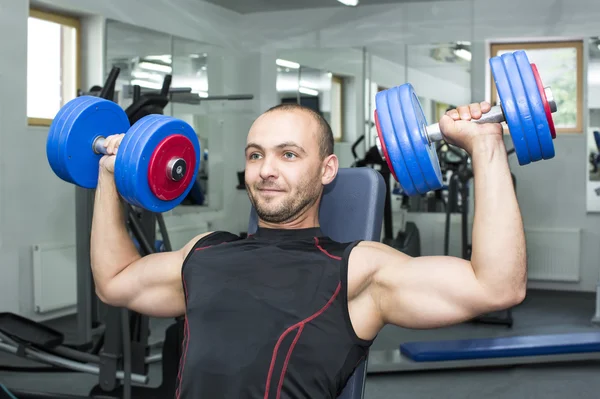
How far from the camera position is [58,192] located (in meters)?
4.01

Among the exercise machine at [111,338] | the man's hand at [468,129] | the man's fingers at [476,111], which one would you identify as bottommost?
the exercise machine at [111,338]

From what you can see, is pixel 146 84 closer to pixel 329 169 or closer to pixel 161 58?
pixel 161 58

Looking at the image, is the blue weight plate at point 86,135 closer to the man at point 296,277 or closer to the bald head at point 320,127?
the man at point 296,277

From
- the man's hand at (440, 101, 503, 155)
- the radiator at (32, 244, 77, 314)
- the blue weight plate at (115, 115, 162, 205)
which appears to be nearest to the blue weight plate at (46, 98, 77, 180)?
the blue weight plate at (115, 115, 162, 205)

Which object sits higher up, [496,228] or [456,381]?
[496,228]

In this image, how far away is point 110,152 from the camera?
1.64m

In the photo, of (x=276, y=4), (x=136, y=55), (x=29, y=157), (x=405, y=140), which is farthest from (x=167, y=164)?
(x=276, y=4)

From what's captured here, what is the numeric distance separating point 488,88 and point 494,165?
4280mm

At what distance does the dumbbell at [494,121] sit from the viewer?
118cm

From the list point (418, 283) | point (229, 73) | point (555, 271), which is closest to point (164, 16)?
point (229, 73)

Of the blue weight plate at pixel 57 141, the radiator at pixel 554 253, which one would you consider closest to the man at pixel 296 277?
the blue weight plate at pixel 57 141

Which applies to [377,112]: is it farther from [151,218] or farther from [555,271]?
[555,271]

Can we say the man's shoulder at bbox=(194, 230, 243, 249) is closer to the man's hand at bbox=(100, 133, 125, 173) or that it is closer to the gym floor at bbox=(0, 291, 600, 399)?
the man's hand at bbox=(100, 133, 125, 173)

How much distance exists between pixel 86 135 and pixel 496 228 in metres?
1.02
